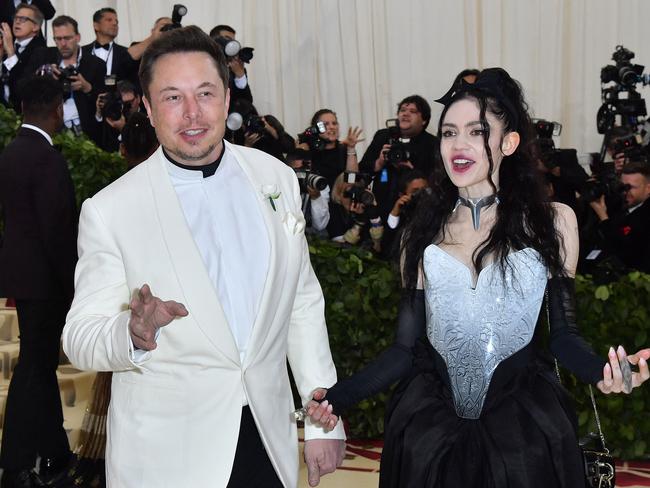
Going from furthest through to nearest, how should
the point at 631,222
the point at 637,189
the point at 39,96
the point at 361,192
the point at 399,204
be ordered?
1. the point at 361,192
2. the point at 399,204
3. the point at 637,189
4. the point at 631,222
5. the point at 39,96

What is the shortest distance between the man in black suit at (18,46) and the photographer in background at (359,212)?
142 inches

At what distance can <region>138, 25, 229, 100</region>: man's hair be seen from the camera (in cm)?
284

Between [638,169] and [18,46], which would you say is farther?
[18,46]

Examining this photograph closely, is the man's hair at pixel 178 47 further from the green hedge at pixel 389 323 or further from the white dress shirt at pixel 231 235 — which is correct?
the green hedge at pixel 389 323

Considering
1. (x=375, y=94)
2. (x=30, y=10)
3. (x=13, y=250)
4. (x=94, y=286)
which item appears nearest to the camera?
(x=94, y=286)

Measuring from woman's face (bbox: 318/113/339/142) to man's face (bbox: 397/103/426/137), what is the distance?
60 centimetres

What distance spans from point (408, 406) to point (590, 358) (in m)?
0.54

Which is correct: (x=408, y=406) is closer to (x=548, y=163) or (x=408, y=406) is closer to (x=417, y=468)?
(x=417, y=468)

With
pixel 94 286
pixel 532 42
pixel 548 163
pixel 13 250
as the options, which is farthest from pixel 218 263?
pixel 532 42

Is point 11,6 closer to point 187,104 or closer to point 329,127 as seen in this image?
point 329,127

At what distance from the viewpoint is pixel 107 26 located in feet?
32.1

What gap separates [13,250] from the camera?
5.43 m

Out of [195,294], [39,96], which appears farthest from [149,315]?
[39,96]

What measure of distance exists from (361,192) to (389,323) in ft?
3.86
